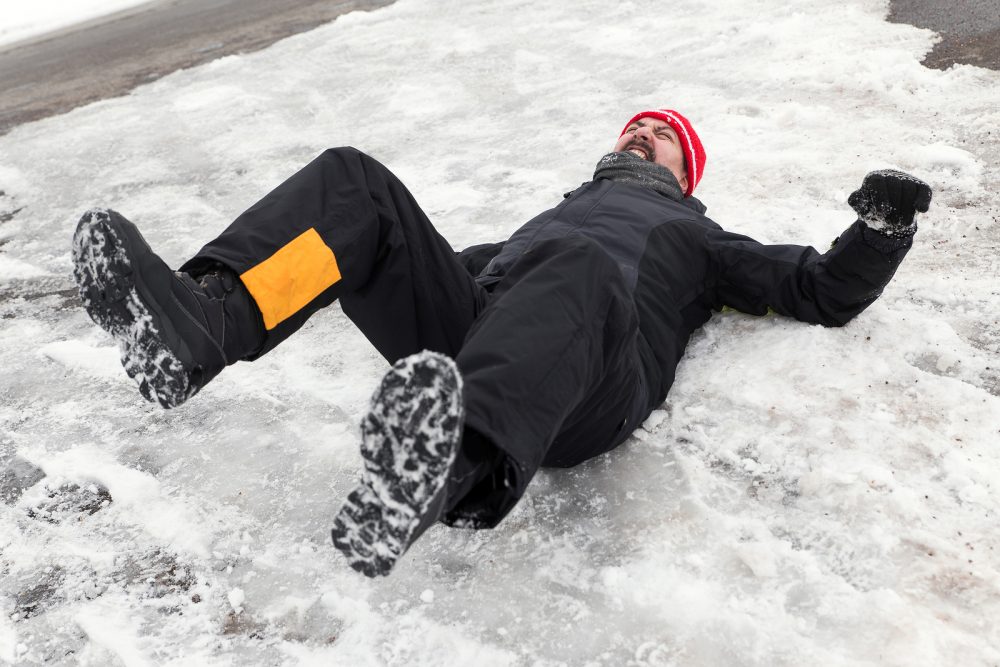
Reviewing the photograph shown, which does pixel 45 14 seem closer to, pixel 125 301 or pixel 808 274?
Result: pixel 125 301

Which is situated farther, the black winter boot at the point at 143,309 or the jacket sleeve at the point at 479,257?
the jacket sleeve at the point at 479,257

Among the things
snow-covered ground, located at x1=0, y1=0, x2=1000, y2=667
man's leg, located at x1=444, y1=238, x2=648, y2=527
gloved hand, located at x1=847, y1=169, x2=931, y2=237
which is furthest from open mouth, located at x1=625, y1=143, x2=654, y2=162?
man's leg, located at x1=444, y1=238, x2=648, y2=527

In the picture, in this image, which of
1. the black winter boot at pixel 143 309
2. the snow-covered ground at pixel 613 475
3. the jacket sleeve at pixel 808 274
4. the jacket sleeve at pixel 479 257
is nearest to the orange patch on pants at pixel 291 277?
the black winter boot at pixel 143 309

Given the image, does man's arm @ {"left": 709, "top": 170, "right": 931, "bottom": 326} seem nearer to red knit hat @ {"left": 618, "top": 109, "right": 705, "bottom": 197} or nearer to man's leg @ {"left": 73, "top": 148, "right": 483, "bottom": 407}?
red knit hat @ {"left": 618, "top": 109, "right": 705, "bottom": 197}

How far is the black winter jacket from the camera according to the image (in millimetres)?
2080

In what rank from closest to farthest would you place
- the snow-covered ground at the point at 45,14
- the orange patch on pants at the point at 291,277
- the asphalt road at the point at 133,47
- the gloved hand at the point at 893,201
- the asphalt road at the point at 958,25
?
the orange patch on pants at the point at 291,277, the gloved hand at the point at 893,201, the asphalt road at the point at 958,25, the asphalt road at the point at 133,47, the snow-covered ground at the point at 45,14

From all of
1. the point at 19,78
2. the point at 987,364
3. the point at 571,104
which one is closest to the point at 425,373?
the point at 987,364

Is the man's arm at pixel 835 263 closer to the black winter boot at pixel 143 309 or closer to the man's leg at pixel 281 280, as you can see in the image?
the man's leg at pixel 281 280

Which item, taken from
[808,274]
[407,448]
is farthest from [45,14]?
[407,448]

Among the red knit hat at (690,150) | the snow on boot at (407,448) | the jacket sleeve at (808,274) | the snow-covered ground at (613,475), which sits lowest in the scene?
the snow-covered ground at (613,475)

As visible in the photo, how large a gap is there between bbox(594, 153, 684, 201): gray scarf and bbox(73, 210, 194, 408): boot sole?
4.85 ft

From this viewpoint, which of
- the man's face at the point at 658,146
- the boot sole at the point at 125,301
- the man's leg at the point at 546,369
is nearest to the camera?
the man's leg at the point at 546,369

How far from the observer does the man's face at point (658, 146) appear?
282 cm

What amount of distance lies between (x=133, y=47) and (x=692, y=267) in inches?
241
